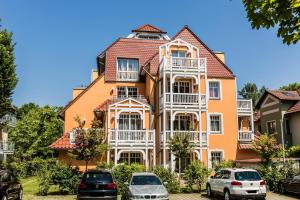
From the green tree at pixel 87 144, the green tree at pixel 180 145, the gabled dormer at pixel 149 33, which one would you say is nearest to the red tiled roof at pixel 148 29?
the gabled dormer at pixel 149 33

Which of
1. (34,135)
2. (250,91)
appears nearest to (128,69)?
(34,135)

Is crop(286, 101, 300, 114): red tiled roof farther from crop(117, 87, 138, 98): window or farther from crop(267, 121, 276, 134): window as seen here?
crop(117, 87, 138, 98): window

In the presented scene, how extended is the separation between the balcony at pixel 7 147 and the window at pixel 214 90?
2665 centimetres

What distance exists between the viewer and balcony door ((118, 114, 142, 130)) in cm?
3131

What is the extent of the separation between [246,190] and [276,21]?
12.7 m

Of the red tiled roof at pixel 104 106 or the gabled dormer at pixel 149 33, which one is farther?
the gabled dormer at pixel 149 33

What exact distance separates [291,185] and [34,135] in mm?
35379

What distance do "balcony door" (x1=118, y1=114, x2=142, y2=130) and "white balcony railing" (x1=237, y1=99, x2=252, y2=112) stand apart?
31.5 ft

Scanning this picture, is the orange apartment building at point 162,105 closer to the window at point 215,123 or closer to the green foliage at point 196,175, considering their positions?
the window at point 215,123

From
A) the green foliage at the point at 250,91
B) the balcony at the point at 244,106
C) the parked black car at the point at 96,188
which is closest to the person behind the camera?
the parked black car at the point at 96,188

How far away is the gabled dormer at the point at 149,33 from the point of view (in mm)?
39250

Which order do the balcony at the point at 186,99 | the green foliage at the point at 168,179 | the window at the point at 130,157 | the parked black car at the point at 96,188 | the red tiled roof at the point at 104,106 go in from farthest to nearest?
the red tiled roof at the point at 104,106, the window at the point at 130,157, the balcony at the point at 186,99, the green foliage at the point at 168,179, the parked black car at the point at 96,188

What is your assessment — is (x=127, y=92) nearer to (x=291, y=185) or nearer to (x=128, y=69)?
(x=128, y=69)

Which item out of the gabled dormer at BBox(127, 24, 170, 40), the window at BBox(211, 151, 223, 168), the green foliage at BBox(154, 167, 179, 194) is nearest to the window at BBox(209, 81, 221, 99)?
the window at BBox(211, 151, 223, 168)
